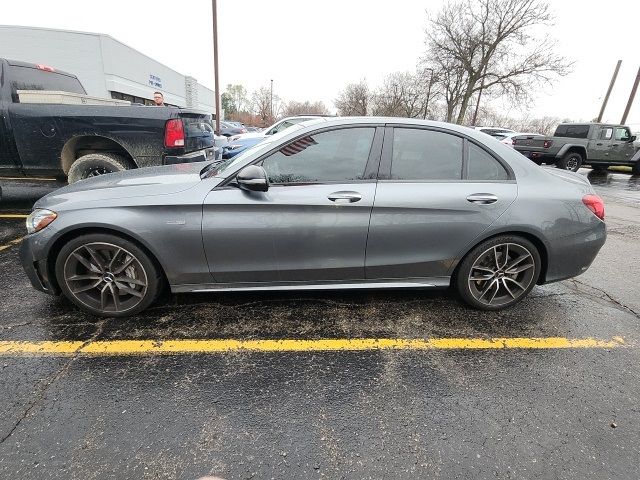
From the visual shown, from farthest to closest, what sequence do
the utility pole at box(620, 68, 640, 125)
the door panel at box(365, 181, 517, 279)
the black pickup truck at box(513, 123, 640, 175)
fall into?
the utility pole at box(620, 68, 640, 125), the black pickup truck at box(513, 123, 640, 175), the door panel at box(365, 181, 517, 279)

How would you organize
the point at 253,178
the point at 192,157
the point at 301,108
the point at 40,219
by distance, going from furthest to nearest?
the point at 301,108, the point at 192,157, the point at 40,219, the point at 253,178

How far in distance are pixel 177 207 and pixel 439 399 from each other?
85.8 inches

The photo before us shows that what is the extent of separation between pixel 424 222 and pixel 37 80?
21.3 feet

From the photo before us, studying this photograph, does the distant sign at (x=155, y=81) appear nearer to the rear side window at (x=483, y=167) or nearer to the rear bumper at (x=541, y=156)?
the rear bumper at (x=541, y=156)

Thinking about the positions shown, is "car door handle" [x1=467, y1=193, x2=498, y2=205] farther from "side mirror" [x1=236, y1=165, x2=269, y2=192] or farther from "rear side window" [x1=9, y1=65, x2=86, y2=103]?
"rear side window" [x1=9, y1=65, x2=86, y2=103]

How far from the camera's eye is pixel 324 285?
3.00 m

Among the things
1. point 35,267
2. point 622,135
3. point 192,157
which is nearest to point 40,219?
point 35,267

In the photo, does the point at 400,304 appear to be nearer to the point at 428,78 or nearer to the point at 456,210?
the point at 456,210

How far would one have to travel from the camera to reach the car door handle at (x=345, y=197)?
2.75 m

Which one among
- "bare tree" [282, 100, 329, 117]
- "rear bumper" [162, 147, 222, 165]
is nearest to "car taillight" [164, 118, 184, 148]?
"rear bumper" [162, 147, 222, 165]

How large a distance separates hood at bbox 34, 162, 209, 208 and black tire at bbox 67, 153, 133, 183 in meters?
2.30

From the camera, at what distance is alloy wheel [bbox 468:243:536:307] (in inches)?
121

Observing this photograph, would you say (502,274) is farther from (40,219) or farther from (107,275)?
(40,219)

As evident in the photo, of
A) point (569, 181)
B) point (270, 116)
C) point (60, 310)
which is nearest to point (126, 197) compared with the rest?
point (60, 310)
